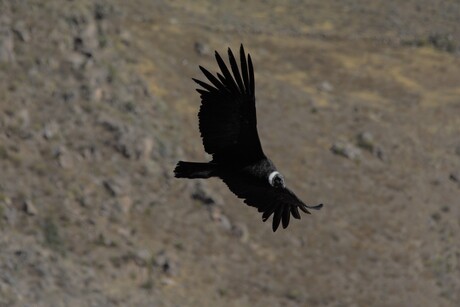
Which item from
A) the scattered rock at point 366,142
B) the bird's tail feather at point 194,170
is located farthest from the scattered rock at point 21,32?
the bird's tail feather at point 194,170

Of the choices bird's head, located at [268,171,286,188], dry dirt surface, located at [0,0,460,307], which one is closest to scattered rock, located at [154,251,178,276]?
dry dirt surface, located at [0,0,460,307]

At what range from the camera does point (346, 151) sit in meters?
50.4

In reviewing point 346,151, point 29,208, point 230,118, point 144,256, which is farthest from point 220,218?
point 230,118

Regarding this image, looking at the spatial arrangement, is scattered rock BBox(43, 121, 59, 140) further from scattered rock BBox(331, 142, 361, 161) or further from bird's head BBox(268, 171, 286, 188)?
bird's head BBox(268, 171, 286, 188)

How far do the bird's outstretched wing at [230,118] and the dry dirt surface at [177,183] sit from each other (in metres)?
18.3

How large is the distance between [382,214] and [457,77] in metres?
20.8

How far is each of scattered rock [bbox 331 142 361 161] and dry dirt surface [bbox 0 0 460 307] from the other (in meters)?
0.08

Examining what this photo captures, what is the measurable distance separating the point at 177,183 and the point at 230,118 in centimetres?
2744

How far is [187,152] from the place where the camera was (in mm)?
44938

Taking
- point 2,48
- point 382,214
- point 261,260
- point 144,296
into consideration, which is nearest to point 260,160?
point 144,296

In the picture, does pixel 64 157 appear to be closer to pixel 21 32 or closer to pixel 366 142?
pixel 21 32

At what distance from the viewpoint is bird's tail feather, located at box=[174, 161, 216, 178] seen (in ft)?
53.1

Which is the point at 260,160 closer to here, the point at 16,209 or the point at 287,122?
the point at 16,209

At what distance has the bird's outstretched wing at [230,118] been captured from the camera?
51.6ft
